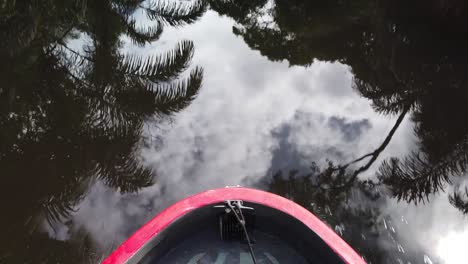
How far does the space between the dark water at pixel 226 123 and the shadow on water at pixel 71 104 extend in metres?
0.01

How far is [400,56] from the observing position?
412 centimetres

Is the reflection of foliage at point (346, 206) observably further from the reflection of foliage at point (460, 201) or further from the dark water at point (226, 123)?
the reflection of foliage at point (460, 201)

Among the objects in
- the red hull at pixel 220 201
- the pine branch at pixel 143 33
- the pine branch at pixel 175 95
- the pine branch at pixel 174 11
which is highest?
the pine branch at pixel 174 11

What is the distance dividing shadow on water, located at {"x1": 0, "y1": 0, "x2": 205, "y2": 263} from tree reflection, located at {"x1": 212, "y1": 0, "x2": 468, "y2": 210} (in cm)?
155

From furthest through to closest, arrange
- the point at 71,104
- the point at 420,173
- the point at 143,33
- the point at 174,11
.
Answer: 1. the point at 143,33
2. the point at 174,11
3. the point at 71,104
4. the point at 420,173

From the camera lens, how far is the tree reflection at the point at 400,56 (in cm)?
295

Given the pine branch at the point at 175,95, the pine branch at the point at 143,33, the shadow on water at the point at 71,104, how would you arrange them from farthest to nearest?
the pine branch at the point at 143,33, the pine branch at the point at 175,95, the shadow on water at the point at 71,104

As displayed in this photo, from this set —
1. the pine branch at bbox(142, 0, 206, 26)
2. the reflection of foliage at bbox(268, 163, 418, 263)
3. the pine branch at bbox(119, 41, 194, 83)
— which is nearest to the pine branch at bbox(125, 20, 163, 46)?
the pine branch at bbox(142, 0, 206, 26)

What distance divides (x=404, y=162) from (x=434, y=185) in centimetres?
31

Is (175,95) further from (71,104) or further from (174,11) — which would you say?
(174,11)

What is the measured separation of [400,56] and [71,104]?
3.25m

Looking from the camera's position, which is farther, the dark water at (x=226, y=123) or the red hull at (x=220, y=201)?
the dark water at (x=226, y=123)

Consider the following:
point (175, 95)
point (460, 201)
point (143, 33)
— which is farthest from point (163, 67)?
point (460, 201)

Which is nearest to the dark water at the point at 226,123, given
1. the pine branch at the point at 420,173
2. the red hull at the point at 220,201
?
the pine branch at the point at 420,173
